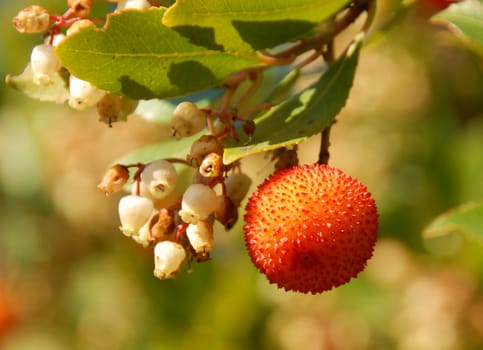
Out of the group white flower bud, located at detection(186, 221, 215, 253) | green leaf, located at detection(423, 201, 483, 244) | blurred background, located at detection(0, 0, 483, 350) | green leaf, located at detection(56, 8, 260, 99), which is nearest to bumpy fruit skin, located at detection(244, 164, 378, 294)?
white flower bud, located at detection(186, 221, 215, 253)

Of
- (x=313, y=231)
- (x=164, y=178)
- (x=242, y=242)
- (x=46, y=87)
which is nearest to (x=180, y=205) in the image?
(x=164, y=178)

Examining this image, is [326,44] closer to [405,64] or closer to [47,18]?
[47,18]

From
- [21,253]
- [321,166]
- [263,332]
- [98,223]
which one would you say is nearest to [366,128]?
[263,332]

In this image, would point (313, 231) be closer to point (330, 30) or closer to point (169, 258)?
point (169, 258)

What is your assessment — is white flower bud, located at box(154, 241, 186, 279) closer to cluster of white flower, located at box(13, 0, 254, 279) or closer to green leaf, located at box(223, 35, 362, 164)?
cluster of white flower, located at box(13, 0, 254, 279)

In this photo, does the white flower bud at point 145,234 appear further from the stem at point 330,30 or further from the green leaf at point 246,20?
the stem at point 330,30

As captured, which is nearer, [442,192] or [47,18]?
[47,18]
